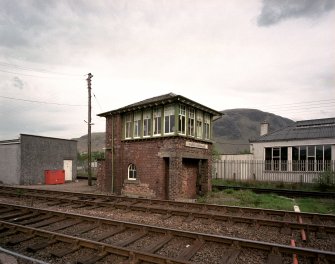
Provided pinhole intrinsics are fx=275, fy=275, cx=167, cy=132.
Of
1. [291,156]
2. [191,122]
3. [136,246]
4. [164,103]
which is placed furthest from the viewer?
[291,156]

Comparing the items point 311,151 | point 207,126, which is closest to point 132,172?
point 207,126

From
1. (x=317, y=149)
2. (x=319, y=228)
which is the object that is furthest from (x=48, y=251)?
(x=317, y=149)

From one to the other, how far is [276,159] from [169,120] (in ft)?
46.7

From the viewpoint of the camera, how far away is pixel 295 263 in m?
5.49

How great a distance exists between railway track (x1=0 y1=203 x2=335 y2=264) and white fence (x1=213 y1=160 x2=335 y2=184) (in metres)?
16.8

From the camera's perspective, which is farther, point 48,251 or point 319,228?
point 319,228

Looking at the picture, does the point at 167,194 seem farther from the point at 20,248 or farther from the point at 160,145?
the point at 20,248

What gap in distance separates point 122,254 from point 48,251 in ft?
6.14

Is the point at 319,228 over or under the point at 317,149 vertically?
under

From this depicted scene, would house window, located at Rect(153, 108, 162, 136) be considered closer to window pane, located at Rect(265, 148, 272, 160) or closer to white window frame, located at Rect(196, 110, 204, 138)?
white window frame, located at Rect(196, 110, 204, 138)

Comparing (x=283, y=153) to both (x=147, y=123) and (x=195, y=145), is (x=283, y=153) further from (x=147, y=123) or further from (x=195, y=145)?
(x=147, y=123)

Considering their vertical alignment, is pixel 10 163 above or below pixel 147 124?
below

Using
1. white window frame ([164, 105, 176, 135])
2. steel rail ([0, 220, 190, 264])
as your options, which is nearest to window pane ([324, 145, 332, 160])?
white window frame ([164, 105, 176, 135])

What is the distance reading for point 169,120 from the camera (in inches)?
591
